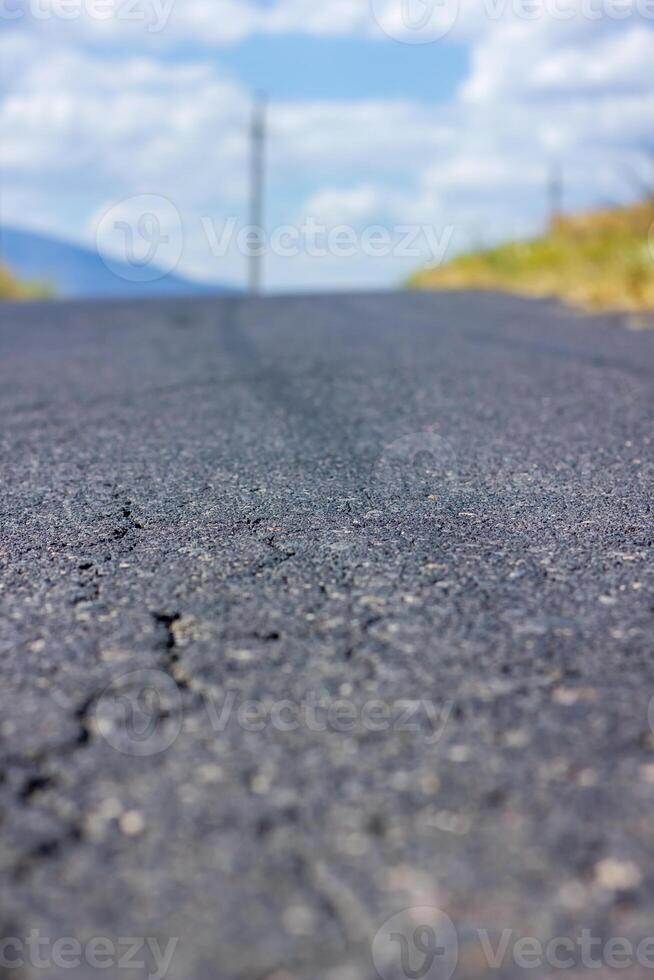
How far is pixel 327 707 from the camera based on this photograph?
156 cm

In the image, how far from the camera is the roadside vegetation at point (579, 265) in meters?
9.64

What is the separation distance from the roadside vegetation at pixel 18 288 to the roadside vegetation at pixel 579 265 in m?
7.18

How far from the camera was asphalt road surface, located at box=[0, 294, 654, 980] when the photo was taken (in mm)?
1112

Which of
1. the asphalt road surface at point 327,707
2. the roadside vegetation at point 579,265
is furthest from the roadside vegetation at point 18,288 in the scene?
the asphalt road surface at point 327,707

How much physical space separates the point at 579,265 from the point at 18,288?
34.6ft

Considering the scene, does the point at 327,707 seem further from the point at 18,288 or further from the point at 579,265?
the point at 18,288

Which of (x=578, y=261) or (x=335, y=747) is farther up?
(x=578, y=261)

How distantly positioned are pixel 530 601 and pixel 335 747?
67cm

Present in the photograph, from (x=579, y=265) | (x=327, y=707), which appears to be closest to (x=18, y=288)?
(x=579, y=265)

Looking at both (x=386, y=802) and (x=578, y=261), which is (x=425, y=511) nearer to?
(x=386, y=802)

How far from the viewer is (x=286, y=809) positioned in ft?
4.27

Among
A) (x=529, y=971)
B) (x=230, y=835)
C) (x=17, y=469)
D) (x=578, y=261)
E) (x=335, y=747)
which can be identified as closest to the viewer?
(x=529, y=971)

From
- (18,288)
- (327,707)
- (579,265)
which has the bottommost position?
(327,707)

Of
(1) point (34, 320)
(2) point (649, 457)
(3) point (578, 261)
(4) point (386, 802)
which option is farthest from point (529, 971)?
(3) point (578, 261)
